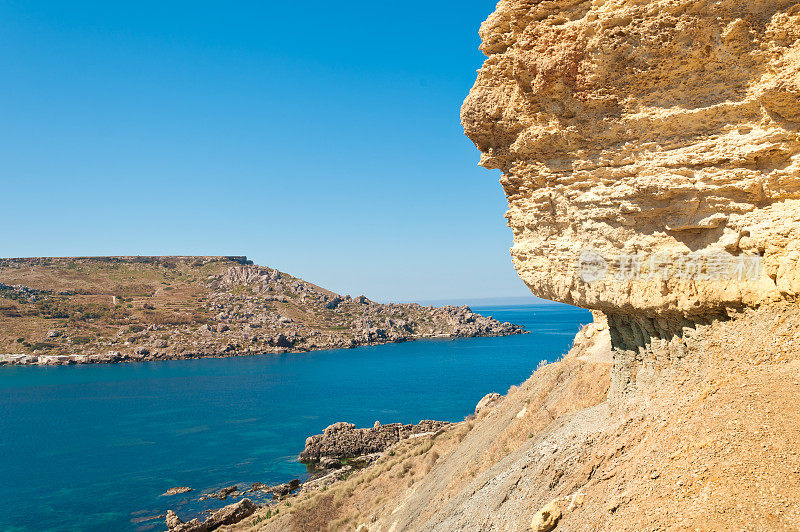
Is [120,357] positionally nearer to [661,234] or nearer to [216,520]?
[216,520]

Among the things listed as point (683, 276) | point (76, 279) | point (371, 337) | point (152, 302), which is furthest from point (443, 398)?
point (76, 279)

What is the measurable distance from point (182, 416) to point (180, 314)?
6727 centimetres

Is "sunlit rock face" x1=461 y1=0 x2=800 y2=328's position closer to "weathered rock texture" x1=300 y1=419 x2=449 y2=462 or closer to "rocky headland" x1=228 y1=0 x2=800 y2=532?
"rocky headland" x1=228 y1=0 x2=800 y2=532

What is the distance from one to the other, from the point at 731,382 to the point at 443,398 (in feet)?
194

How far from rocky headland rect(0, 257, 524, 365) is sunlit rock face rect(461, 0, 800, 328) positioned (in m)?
107

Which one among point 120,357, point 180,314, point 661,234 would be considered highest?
point 661,234

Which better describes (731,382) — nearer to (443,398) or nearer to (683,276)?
(683,276)

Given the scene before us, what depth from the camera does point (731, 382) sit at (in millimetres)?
7574

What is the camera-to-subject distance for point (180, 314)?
393ft

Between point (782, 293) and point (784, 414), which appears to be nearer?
point (784, 414)

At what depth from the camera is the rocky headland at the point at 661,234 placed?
694cm

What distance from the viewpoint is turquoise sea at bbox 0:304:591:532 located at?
114 ft

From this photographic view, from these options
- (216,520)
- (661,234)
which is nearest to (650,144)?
(661,234)

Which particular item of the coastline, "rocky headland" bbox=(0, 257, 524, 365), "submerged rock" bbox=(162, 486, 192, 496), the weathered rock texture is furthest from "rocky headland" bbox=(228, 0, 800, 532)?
"rocky headland" bbox=(0, 257, 524, 365)
